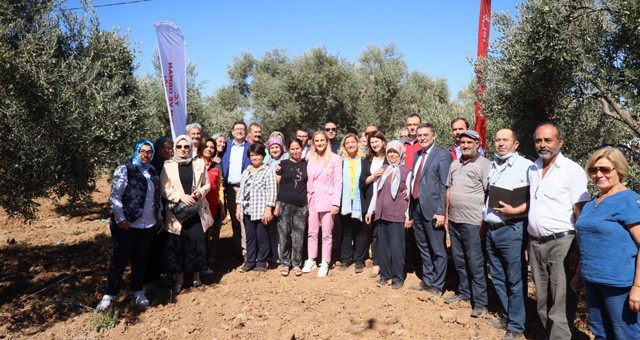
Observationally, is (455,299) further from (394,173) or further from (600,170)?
(600,170)

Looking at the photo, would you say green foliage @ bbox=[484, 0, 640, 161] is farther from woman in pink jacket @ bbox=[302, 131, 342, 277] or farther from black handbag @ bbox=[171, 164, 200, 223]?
black handbag @ bbox=[171, 164, 200, 223]

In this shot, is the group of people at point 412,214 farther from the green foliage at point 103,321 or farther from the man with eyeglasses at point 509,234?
the green foliage at point 103,321

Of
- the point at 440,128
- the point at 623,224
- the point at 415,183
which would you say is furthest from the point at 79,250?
the point at 440,128

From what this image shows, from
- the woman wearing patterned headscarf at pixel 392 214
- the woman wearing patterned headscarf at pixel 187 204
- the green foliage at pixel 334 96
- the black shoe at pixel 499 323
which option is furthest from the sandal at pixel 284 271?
the green foliage at pixel 334 96

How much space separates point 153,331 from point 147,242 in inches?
45.2

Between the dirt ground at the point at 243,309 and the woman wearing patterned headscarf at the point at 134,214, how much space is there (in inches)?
18.8

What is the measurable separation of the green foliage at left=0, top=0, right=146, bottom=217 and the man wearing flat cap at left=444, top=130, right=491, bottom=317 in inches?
185

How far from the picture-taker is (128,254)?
5.14 m

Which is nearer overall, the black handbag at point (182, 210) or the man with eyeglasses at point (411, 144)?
the black handbag at point (182, 210)

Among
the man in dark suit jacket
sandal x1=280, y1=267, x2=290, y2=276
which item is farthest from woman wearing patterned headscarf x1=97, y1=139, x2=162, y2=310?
the man in dark suit jacket

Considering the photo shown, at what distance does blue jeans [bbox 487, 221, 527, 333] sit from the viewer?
4.16 meters

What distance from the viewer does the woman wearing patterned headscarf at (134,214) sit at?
4.95 meters

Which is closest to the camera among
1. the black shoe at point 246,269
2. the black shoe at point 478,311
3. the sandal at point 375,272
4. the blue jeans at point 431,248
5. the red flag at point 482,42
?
the black shoe at point 478,311

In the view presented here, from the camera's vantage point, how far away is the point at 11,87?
15.0 ft
